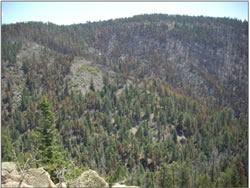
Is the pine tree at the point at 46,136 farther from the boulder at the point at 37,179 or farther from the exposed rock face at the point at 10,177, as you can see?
the boulder at the point at 37,179

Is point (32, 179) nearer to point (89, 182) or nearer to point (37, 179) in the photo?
point (37, 179)

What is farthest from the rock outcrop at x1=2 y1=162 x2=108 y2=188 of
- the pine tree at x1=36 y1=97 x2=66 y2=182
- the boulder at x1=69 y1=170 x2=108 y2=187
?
the pine tree at x1=36 y1=97 x2=66 y2=182

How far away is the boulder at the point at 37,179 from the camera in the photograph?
904 inches

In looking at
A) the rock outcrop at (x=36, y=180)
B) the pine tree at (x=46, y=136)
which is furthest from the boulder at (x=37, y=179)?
the pine tree at (x=46, y=136)

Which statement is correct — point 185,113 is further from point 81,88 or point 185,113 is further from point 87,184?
point 87,184

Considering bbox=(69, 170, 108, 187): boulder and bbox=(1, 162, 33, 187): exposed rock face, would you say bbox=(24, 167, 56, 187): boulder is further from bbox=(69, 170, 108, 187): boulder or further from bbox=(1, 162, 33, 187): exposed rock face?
bbox=(69, 170, 108, 187): boulder

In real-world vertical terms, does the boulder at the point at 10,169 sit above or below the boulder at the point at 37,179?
below

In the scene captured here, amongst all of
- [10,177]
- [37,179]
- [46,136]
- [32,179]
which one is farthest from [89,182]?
[46,136]

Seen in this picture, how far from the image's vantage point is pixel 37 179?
23.3 metres

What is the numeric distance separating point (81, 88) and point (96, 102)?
77.0ft

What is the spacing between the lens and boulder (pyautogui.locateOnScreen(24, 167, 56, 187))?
23.0m

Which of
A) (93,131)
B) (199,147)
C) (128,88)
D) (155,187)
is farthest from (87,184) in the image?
(128,88)

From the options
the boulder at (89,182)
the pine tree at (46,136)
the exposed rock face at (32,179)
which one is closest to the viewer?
the exposed rock face at (32,179)

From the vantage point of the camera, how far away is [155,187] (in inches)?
2687
